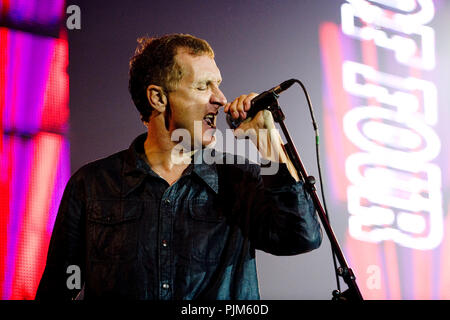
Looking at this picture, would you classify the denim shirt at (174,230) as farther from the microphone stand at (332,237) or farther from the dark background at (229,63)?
the dark background at (229,63)

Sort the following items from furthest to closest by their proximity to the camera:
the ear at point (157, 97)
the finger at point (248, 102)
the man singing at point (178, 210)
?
1. the ear at point (157, 97)
2. the man singing at point (178, 210)
3. the finger at point (248, 102)

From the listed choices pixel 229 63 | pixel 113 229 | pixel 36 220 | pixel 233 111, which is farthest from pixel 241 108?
pixel 36 220

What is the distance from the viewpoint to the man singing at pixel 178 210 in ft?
5.73

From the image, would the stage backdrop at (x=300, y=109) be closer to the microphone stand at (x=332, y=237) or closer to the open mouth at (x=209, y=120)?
the open mouth at (x=209, y=120)

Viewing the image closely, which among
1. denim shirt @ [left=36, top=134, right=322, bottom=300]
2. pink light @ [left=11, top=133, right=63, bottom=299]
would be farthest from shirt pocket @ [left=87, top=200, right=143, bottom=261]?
pink light @ [left=11, top=133, right=63, bottom=299]

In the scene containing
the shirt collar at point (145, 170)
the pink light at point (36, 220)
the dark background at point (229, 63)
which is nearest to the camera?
the shirt collar at point (145, 170)

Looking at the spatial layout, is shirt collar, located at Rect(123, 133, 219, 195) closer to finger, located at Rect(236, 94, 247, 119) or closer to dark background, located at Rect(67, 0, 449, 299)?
finger, located at Rect(236, 94, 247, 119)

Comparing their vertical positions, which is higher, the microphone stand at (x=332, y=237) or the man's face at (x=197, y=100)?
the man's face at (x=197, y=100)

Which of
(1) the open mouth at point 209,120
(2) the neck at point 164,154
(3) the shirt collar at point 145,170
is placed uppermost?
(1) the open mouth at point 209,120

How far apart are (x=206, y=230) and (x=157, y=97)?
1.95 feet

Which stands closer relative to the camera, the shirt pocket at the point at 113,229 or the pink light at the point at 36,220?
the shirt pocket at the point at 113,229

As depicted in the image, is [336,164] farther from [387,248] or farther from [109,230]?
[109,230]

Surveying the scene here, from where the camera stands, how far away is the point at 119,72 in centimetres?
260

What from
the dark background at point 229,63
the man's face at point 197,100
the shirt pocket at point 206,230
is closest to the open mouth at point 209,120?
the man's face at point 197,100
